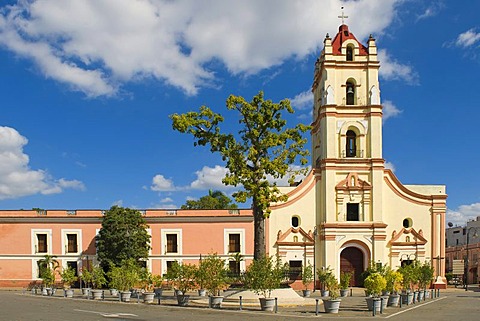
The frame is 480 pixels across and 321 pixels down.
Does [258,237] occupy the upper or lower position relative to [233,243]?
upper

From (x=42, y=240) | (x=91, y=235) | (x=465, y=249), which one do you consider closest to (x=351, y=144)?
(x=91, y=235)

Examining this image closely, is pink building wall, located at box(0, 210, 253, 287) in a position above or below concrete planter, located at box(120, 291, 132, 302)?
above

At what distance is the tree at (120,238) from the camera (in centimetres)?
3988

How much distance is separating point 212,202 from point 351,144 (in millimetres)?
30087

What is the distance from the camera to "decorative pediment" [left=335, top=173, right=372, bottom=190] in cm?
4109

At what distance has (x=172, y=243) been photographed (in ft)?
140

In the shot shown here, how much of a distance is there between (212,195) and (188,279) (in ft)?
151

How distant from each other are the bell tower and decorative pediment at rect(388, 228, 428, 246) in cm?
197

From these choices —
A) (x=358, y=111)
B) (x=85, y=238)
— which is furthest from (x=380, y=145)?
(x=85, y=238)

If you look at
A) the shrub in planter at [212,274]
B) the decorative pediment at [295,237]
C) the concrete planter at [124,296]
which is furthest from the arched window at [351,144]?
the concrete planter at [124,296]

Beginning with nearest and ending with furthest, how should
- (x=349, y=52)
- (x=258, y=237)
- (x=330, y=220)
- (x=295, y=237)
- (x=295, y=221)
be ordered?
(x=258, y=237) → (x=330, y=220) → (x=295, y=237) → (x=295, y=221) → (x=349, y=52)

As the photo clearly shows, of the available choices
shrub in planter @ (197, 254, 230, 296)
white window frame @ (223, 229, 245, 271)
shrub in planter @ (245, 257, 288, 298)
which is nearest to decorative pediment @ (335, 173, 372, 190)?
white window frame @ (223, 229, 245, 271)

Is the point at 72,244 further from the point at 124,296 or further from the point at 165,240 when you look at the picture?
the point at 124,296

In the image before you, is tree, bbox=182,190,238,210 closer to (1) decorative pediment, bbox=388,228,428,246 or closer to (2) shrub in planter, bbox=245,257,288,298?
(1) decorative pediment, bbox=388,228,428,246
